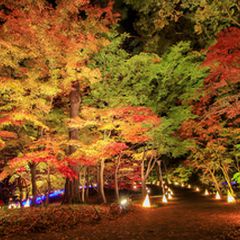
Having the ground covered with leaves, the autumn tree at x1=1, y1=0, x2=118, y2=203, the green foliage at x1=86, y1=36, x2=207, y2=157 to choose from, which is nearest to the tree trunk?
the autumn tree at x1=1, y1=0, x2=118, y2=203

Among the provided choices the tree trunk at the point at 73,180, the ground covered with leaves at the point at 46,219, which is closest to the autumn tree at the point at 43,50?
the tree trunk at the point at 73,180

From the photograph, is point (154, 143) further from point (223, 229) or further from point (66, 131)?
point (223, 229)

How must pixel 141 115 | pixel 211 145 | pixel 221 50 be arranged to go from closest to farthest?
1. pixel 221 50
2. pixel 141 115
3. pixel 211 145

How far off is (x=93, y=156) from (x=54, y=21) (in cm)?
638

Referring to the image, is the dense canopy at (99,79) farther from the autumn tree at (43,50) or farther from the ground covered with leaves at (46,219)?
the ground covered with leaves at (46,219)

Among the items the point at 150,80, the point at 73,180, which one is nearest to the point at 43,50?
the point at 73,180

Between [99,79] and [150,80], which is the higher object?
[150,80]

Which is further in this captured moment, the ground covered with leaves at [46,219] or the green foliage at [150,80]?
the green foliage at [150,80]

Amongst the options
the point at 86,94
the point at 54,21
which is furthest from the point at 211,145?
the point at 54,21

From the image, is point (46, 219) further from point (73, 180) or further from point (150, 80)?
point (150, 80)

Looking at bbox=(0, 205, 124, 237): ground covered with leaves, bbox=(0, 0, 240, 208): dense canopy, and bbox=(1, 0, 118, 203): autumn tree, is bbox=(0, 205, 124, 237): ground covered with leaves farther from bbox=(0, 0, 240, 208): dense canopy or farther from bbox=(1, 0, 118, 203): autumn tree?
bbox=(1, 0, 118, 203): autumn tree

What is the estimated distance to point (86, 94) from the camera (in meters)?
18.7

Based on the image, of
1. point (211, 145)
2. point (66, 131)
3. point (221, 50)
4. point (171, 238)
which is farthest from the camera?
point (211, 145)

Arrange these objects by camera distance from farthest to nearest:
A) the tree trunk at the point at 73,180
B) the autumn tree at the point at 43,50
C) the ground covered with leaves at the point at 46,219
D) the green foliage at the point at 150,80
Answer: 1. the green foliage at the point at 150,80
2. the tree trunk at the point at 73,180
3. the autumn tree at the point at 43,50
4. the ground covered with leaves at the point at 46,219
